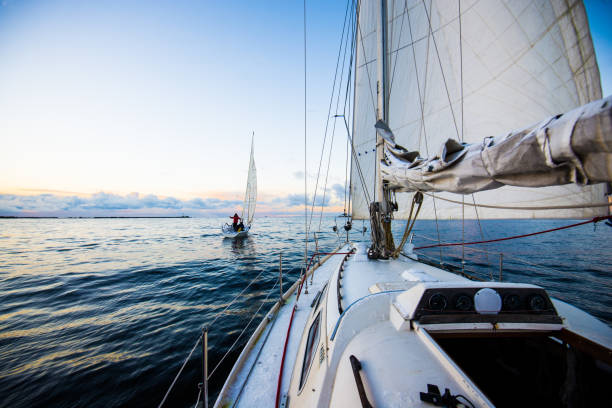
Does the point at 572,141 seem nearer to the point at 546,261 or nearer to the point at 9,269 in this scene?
the point at 546,261

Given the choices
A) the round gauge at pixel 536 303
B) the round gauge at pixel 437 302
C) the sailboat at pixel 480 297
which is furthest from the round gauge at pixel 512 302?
the round gauge at pixel 437 302

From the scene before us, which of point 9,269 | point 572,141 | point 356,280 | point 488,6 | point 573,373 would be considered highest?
point 488,6

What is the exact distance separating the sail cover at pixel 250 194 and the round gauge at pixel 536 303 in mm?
26433

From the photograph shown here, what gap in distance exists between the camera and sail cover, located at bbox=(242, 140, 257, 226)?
26.9 meters

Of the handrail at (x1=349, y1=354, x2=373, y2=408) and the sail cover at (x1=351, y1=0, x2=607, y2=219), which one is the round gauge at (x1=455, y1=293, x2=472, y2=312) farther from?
the sail cover at (x1=351, y1=0, x2=607, y2=219)

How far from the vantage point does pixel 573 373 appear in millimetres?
1926

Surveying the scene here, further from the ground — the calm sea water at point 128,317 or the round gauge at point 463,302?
the round gauge at point 463,302

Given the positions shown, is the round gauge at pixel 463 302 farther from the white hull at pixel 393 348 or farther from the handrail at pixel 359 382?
the handrail at pixel 359 382

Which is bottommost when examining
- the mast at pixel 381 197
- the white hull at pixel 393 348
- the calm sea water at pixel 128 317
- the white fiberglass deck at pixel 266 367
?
the calm sea water at pixel 128 317

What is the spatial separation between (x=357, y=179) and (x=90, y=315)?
11.2m

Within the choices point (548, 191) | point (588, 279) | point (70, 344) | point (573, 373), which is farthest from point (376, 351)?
point (588, 279)

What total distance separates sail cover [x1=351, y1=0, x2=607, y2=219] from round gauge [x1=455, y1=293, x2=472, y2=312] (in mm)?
2766

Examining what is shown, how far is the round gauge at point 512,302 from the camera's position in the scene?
2039mm

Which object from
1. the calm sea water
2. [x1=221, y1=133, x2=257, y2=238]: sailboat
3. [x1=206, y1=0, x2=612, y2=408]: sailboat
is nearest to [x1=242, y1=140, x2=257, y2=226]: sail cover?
[x1=221, y1=133, x2=257, y2=238]: sailboat
